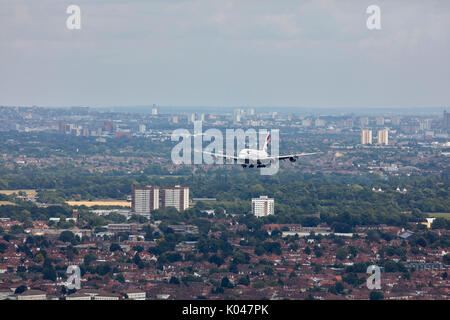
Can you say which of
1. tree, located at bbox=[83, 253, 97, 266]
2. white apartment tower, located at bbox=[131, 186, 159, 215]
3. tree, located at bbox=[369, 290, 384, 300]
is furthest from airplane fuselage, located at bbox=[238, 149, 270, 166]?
white apartment tower, located at bbox=[131, 186, 159, 215]

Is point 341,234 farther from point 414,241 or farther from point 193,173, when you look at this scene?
point 193,173

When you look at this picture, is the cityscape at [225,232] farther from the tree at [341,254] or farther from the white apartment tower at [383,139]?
the white apartment tower at [383,139]

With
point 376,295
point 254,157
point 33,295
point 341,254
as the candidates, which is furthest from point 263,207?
point 254,157

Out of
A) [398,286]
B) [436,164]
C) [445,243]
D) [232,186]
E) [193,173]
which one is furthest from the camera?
[436,164]
